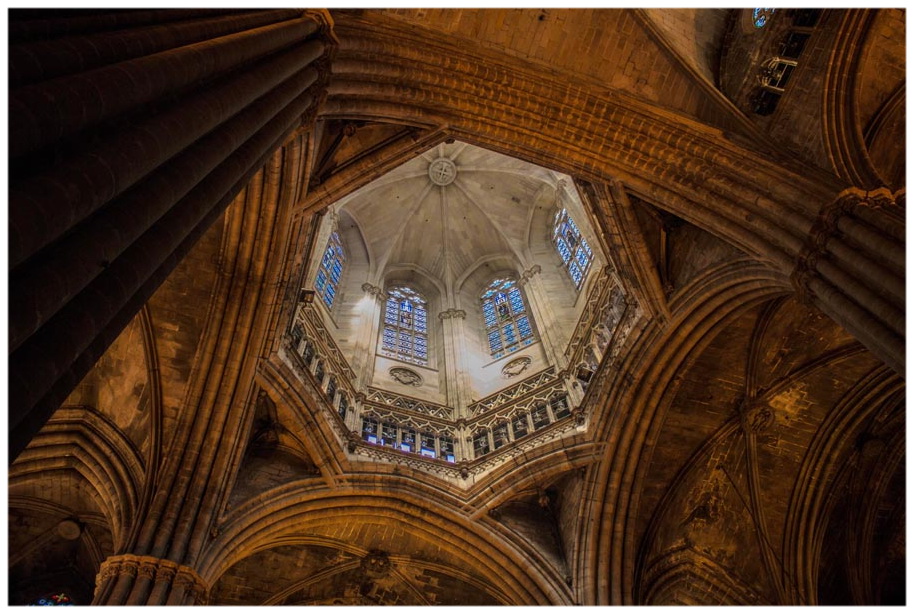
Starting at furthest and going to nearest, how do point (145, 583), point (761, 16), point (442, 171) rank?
point (442, 171)
point (761, 16)
point (145, 583)

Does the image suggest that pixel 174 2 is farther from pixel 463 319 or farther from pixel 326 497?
pixel 463 319

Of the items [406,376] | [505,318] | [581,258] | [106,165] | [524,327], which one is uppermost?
[581,258]

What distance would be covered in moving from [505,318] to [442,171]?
6.67m

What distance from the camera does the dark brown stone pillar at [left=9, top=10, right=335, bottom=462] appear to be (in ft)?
11.7

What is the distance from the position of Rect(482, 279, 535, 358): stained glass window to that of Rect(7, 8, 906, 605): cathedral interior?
186cm

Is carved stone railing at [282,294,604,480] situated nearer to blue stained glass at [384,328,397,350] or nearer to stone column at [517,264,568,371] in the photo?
stone column at [517,264,568,371]

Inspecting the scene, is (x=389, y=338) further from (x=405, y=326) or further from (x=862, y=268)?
(x=862, y=268)

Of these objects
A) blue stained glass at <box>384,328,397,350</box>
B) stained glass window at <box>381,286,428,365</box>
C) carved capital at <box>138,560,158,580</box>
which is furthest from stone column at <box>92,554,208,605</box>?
blue stained glass at <box>384,328,397,350</box>

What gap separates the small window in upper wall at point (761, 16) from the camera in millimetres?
11166

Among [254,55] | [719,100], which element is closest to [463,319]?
[719,100]

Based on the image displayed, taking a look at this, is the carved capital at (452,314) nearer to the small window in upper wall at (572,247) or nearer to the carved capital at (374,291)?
the carved capital at (374,291)

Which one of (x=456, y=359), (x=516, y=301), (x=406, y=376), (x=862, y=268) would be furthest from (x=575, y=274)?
(x=862, y=268)

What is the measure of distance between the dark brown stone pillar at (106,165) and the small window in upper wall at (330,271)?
12.0 m

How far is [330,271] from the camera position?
19531 mm
